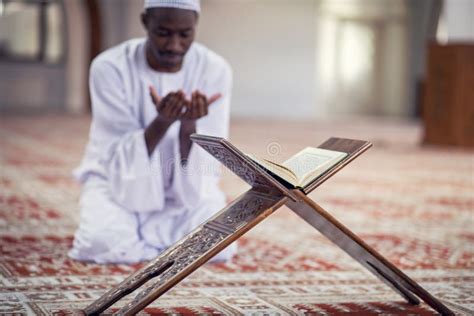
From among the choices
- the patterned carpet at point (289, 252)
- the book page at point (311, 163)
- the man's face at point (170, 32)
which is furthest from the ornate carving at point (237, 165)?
the man's face at point (170, 32)

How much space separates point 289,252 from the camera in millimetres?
4352

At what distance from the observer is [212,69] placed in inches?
163

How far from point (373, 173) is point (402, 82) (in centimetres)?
1544

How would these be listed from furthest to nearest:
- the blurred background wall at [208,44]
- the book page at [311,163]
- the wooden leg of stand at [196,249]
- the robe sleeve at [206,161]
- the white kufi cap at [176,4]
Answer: the blurred background wall at [208,44] → the robe sleeve at [206,161] → the white kufi cap at [176,4] → the book page at [311,163] → the wooden leg of stand at [196,249]

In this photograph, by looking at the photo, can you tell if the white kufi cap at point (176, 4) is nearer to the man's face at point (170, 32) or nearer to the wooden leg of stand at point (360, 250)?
the man's face at point (170, 32)

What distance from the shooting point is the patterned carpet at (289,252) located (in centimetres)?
318

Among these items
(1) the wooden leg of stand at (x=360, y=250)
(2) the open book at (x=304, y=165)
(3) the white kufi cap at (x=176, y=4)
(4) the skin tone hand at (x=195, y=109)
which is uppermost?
(3) the white kufi cap at (x=176, y=4)

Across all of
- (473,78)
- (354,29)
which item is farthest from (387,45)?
(473,78)

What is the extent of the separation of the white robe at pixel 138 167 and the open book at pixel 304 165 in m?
1.12

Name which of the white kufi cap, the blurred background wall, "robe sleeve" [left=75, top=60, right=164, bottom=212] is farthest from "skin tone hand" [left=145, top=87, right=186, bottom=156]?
the blurred background wall

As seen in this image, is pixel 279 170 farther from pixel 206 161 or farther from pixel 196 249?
pixel 206 161

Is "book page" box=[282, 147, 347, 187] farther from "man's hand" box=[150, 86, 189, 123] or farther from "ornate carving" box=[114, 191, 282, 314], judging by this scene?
"man's hand" box=[150, 86, 189, 123]

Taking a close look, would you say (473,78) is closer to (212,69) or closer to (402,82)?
(212,69)

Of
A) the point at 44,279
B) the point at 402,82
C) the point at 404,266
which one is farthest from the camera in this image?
the point at 402,82
